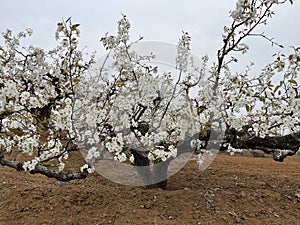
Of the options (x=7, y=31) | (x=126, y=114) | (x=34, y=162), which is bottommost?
(x=34, y=162)

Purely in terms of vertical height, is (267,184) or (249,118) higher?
(249,118)

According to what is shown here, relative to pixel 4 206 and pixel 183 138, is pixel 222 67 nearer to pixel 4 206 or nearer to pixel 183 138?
pixel 183 138

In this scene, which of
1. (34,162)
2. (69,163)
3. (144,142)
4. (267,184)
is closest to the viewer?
(34,162)

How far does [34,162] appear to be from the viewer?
3189 mm

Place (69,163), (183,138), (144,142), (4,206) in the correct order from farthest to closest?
(69,163) → (4,206) → (183,138) → (144,142)

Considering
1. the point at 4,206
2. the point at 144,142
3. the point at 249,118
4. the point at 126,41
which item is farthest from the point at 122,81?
the point at 4,206

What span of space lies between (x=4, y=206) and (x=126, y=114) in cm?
210

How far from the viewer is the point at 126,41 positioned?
379cm

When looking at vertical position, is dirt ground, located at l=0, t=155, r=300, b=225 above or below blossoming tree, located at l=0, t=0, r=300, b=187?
below

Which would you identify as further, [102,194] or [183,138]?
[102,194]

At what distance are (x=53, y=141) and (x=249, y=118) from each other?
243cm

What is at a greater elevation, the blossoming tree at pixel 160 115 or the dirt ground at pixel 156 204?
the blossoming tree at pixel 160 115

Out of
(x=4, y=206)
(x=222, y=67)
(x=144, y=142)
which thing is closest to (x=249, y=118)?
(x=222, y=67)

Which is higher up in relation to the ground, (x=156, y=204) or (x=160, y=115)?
(x=160, y=115)
